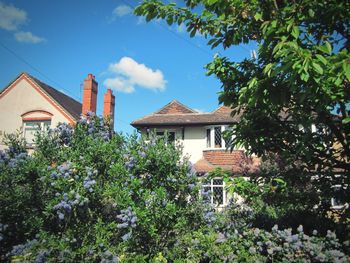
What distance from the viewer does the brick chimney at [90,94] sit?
22844mm

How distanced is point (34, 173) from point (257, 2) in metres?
4.48

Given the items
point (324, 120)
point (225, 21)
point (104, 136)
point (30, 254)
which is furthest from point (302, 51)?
point (30, 254)

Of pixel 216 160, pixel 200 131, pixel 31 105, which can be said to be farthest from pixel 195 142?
pixel 31 105

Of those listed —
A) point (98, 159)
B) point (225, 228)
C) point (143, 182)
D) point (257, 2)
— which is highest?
point (257, 2)

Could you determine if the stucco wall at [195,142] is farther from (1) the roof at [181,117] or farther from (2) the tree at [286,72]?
(2) the tree at [286,72]

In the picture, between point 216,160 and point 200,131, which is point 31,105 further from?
point 216,160

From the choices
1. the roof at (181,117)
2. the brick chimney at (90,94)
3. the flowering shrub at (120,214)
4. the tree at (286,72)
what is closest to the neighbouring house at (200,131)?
the roof at (181,117)

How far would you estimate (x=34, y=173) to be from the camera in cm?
527

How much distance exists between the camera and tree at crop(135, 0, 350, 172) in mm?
3074

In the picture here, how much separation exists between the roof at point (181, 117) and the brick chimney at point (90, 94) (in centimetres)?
393

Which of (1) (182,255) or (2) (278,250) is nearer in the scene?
(2) (278,250)

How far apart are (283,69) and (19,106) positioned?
79.5 ft

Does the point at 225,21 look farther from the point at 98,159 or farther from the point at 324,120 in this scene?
the point at 98,159

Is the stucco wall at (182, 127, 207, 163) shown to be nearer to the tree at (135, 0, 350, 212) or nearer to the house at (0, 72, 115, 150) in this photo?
the house at (0, 72, 115, 150)
